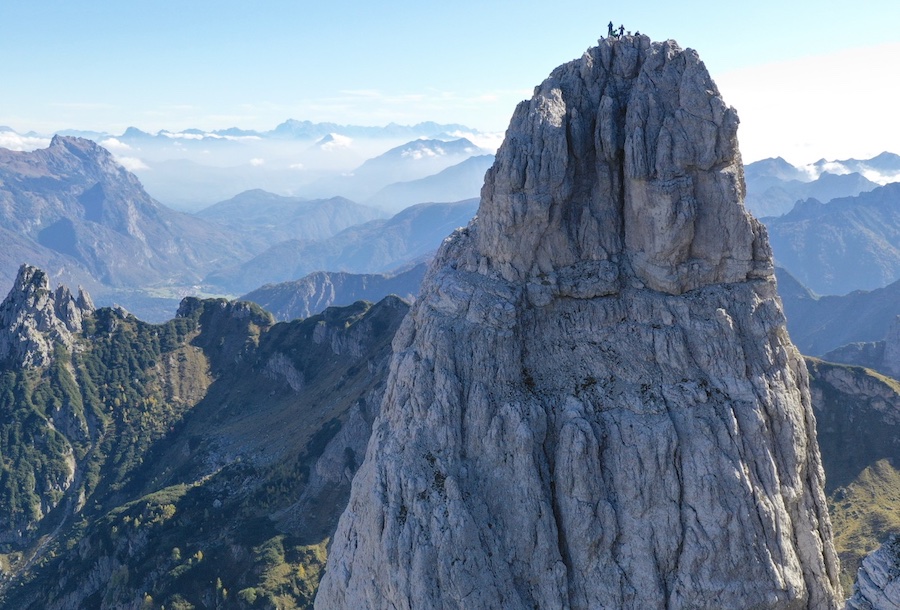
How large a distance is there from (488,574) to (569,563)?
6704mm

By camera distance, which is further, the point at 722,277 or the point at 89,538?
the point at 89,538

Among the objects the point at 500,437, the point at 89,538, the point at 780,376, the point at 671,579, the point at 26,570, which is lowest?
the point at 26,570

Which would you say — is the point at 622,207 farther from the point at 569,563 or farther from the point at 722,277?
the point at 569,563

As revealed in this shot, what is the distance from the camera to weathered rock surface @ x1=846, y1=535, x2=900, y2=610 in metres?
41.0

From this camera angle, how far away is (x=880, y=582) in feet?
137

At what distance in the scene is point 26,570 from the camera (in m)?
189

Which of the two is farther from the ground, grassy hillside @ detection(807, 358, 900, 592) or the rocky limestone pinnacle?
the rocky limestone pinnacle

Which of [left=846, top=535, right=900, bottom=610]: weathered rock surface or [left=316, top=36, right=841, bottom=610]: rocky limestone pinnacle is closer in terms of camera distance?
[left=846, top=535, right=900, bottom=610]: weathered rock surface

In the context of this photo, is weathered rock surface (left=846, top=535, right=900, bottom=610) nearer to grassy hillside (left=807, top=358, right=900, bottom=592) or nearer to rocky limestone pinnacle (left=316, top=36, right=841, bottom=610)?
rocky limestone pinnacle (left=316, top=36, right=841, bottom=610)

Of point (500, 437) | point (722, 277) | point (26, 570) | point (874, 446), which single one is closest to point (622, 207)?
point (722, 277)

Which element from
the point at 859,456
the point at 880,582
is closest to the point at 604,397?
the point at 880,582

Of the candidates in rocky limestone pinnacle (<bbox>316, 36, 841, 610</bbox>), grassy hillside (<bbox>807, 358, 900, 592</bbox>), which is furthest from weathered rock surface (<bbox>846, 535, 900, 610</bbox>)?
grassy hillside (<bbox>807, 358, 900, 592</bbox>)

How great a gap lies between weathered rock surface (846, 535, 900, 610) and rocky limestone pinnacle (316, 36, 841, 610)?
25.0 feet

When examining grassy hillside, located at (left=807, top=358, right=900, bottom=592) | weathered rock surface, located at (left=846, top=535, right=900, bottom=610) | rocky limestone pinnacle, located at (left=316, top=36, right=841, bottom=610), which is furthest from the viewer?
grassy hillside, located at (left=807, top=358, right=900, bottom=592)
